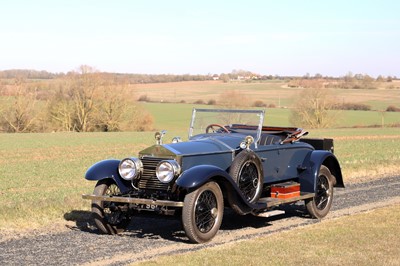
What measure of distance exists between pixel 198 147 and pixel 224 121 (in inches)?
65.7

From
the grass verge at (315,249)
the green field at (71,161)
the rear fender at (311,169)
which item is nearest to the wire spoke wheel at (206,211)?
the grass verge at (315,249)

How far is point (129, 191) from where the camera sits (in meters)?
9.22

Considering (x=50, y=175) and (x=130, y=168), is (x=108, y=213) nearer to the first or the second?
(x=130, y=168)

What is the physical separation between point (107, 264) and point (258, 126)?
393 cm

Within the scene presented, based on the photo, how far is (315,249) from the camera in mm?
7949

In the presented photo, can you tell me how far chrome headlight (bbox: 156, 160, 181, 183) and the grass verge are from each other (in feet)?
3.85

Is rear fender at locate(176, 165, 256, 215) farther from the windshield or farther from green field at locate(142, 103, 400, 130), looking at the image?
green field at locate(142, 103, 400, 130)

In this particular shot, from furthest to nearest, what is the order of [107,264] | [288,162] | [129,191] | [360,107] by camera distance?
[360,107]
[288,162]
[129,191]
[107,264]

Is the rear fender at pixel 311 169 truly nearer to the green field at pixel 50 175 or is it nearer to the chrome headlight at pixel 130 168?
the chrome headlight at pixel 130 168

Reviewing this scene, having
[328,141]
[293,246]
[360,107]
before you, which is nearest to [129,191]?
[293,246]

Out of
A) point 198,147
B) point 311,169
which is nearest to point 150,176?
point 198,147

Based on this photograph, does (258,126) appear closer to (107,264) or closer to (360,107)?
(107,264)

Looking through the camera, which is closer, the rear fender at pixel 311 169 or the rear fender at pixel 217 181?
the rear fender at pixel 217 181

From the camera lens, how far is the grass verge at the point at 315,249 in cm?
732
